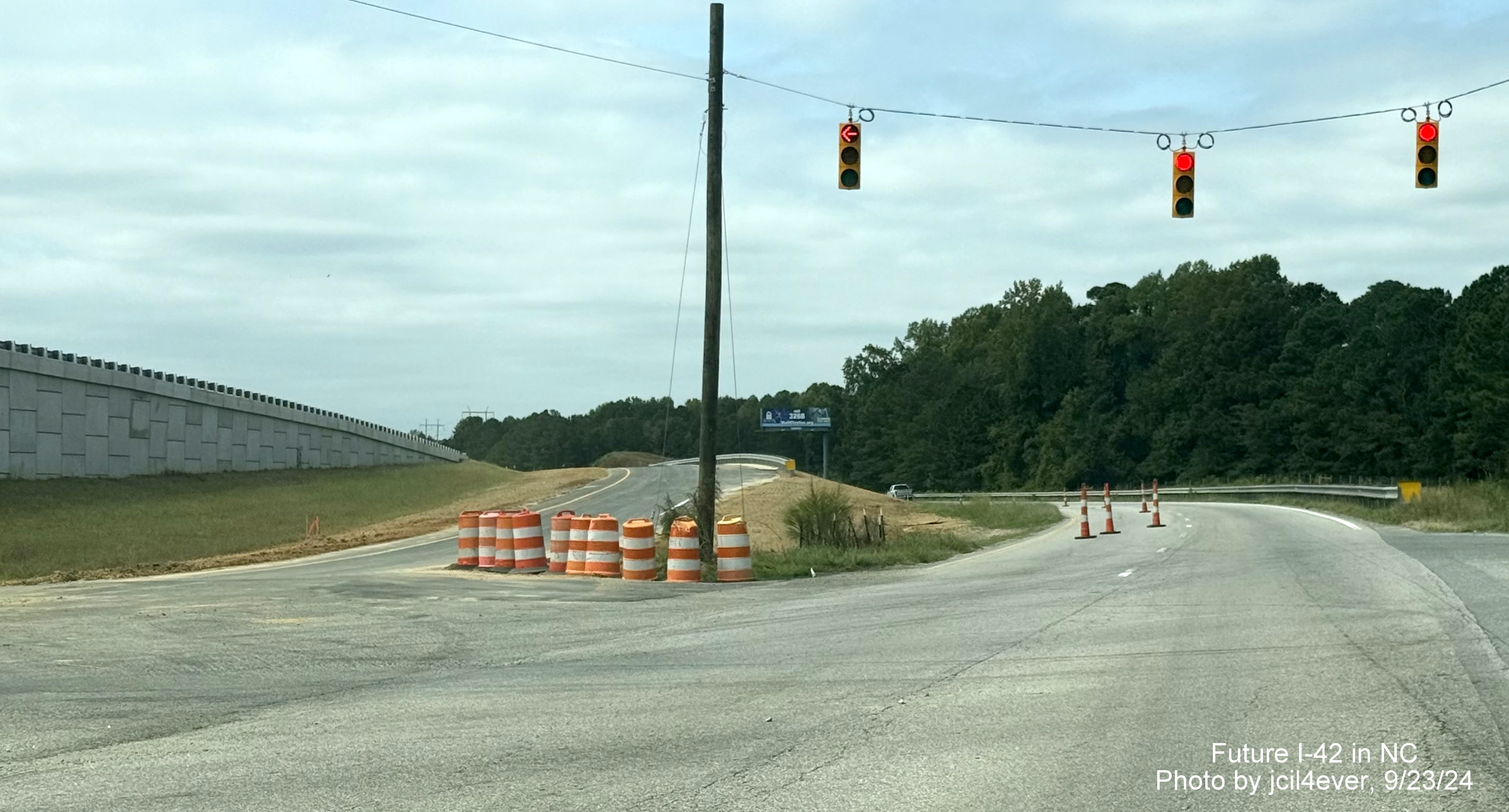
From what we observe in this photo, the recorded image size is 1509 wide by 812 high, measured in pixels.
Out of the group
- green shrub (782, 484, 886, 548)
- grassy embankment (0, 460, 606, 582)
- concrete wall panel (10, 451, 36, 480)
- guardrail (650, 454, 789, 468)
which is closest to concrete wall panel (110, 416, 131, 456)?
grassy embankment (0, 460, 606, 582)

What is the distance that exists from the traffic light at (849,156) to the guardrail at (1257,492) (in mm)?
24539

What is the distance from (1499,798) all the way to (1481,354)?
84250 mm

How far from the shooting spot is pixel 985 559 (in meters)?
25.9

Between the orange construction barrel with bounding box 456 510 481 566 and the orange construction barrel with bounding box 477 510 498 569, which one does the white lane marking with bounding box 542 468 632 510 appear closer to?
the orange construction barrel with bounding box 456 510 481 566

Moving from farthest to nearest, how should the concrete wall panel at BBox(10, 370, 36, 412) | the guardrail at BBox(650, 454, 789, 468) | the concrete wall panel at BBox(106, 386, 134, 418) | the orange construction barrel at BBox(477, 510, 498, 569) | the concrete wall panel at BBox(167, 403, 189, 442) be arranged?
the guardrail at BBox(650, 454, 789, 468), the concrete wall panel at BBox(167, 403, 189, 442), the concrete wall panel at BBox(106, 386, 134, 418), the concrete wall panel at BBox(10, 370, 36, 412), the orange construction barrel at BBox(477, 510, 498, 569)

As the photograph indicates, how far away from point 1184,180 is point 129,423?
43.3 m

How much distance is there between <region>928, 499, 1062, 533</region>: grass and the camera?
42969mm

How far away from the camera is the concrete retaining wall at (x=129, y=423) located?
48.6 metres

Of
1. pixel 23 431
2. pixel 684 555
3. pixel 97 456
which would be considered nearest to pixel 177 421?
pixel 97 456

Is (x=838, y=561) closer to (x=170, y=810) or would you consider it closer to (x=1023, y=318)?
(x=170, y=810)

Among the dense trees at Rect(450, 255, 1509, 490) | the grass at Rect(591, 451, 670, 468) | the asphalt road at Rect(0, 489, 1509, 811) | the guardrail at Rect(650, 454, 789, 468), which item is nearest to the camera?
the asphalt road at Rect(0, 489, 1509, 811)

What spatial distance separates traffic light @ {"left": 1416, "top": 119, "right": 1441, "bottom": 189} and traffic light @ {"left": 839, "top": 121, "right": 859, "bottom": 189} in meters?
9.02

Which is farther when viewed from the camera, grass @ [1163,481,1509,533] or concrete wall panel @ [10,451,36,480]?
concrete wall panel @ [10,451,36,480]

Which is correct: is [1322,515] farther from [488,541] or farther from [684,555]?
[488,541]
